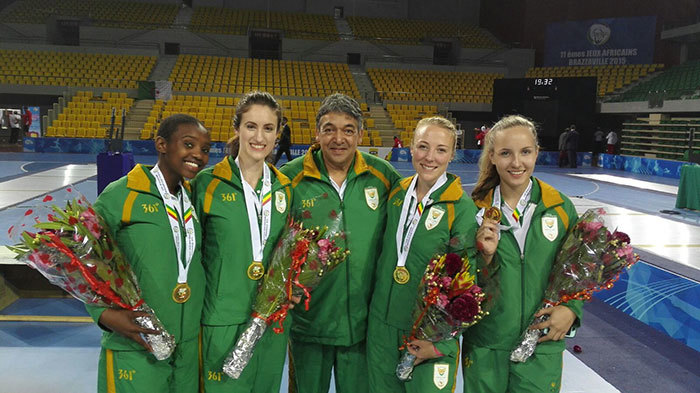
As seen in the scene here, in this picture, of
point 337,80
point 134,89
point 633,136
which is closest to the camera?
point 633,136

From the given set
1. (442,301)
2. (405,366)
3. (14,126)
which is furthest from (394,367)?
(14,126)

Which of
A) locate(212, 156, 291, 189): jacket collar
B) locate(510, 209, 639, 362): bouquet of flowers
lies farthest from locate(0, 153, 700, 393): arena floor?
locate(212, 156, 291, 189): jacket collar

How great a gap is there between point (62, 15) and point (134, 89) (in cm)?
834

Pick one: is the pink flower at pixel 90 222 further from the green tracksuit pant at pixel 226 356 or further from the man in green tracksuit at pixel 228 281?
the green tracksuit pant at pixel 226 356

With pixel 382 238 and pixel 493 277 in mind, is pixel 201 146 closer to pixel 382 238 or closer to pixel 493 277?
pixel 382 238

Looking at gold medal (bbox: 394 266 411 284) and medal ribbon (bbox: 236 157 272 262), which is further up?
medal ribbon (bbox: 236 157 272 262)

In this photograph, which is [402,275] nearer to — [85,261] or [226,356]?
[226,356]

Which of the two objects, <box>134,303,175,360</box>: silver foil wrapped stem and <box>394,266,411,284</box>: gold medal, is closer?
<box>134,303,175,360</box>: silver foil wrapped stem

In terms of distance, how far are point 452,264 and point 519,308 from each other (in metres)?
0.47

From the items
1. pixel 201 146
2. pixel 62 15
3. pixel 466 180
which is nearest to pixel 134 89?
pixel 62 15

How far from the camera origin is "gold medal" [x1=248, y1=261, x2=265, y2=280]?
7.36 ft

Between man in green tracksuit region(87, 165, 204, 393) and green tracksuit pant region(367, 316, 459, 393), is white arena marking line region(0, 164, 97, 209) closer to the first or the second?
man in green tracksuit region(87, 165, 204, 393)

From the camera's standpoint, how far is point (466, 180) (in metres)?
14.1

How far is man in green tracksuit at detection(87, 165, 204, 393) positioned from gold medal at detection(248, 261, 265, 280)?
0.80 ft
